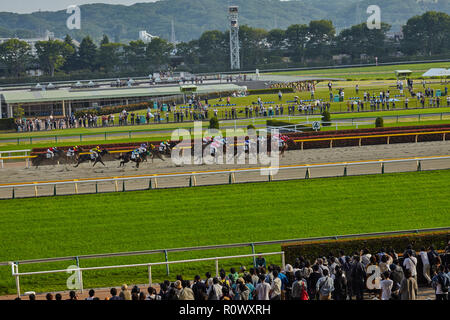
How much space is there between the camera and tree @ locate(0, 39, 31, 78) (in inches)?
3863

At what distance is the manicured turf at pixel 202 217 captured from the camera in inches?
477

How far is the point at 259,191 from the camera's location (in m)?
16.0

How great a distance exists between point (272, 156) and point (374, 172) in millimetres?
4437

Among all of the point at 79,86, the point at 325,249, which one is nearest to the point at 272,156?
the point at 325,249

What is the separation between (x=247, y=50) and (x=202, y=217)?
91.7 m

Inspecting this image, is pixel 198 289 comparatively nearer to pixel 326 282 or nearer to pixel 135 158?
pixel 326 282

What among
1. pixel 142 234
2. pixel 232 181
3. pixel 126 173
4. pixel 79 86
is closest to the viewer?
pixel 142 234

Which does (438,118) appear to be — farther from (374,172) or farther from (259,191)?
(259,191)

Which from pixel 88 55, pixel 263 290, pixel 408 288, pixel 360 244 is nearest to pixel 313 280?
pixel 263 290

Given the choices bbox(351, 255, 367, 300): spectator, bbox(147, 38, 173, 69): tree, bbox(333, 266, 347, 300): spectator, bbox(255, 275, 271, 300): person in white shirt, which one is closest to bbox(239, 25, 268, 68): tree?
bbox(147, 38, 173, 69): tree

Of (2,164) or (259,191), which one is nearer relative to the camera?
(259,191)

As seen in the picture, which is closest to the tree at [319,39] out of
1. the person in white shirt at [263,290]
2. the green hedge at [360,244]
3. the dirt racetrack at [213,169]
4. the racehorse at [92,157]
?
the dirt racetrack at [213,169]

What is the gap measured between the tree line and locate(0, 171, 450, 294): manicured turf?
255ft

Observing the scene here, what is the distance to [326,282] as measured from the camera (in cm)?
770
